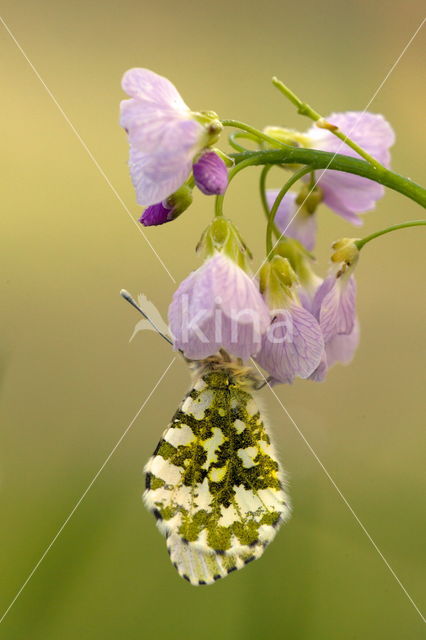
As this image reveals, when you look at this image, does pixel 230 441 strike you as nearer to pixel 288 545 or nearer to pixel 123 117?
pixel 123 117

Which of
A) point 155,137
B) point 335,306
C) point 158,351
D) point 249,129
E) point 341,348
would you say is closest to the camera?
point 155,137

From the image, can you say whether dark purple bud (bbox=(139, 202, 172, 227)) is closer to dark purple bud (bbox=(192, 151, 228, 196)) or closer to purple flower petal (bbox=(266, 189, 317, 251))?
dark purple bud (bbox=(192, 151, 228, 196))

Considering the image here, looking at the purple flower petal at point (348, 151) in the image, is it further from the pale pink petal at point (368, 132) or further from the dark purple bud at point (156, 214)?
the dark purple bud at point (156, 214)

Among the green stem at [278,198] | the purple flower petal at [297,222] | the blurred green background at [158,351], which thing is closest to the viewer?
the green stem at [278,198]

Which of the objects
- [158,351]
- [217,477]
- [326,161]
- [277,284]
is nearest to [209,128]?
[326,161]

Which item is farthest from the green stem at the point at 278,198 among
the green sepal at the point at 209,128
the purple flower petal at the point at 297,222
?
the purple flower petal at the point at 297,222

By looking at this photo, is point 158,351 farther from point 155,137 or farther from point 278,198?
point 155,137

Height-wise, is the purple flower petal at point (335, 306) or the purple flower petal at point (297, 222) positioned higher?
the purple flower petal at point (297, 222)

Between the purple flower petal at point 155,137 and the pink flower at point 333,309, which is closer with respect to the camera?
the purple flower petal at point 155,137
